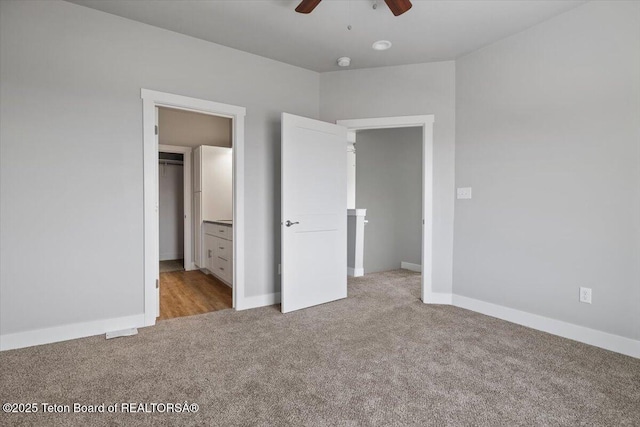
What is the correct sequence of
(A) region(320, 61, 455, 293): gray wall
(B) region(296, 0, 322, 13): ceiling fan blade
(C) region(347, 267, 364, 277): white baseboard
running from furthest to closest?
(C) region(347, 267, 364, 277): white baseboard < (A) region(320, 61, 455, 293): gray wall < (B) region(296, 0, 322, 13): ceiling fan blade

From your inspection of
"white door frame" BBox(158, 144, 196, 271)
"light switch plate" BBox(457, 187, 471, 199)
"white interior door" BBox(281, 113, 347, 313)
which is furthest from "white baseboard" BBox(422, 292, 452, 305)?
"white door frame" BBox(158, 144, 196, 271)

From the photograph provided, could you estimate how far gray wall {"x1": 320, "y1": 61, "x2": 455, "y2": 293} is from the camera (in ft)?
11.4

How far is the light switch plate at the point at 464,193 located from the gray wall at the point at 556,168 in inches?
2.3

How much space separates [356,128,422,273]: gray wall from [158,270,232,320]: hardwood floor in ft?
7.90

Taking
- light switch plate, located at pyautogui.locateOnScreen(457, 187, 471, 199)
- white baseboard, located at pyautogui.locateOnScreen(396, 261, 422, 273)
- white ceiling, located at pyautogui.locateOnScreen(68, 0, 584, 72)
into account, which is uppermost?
white ceiling, located at pyautogui.locateOnScreen(68, 0, 584, 72)

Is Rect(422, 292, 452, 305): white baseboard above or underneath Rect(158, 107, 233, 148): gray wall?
underneath

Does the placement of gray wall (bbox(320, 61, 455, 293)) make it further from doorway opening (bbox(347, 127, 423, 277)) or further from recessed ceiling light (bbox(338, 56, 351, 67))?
doorway opening (bbox(347, 127, 423, 277))

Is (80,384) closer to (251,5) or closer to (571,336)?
(251,5)

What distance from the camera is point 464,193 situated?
338cm

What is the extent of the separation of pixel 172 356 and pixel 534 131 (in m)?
3.41

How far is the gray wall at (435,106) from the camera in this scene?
3.47m

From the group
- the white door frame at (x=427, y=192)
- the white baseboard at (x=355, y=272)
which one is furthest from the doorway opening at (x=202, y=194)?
the white door frame at (x=427, y=192)

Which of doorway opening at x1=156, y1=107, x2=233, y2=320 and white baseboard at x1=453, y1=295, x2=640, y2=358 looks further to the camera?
doorway opening at x1=156, y1=107, x2=233, y2=320

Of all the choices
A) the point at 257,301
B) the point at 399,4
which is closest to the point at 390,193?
the point at 257,301
